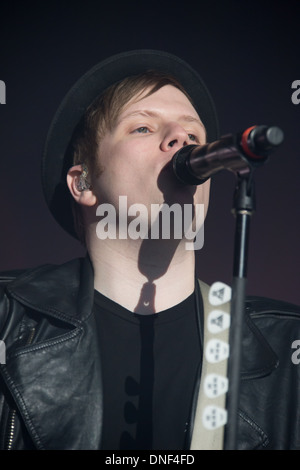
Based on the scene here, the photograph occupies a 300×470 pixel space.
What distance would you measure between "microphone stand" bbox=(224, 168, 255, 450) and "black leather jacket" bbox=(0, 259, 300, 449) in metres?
0.54

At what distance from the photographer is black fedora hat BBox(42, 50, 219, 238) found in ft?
6.28

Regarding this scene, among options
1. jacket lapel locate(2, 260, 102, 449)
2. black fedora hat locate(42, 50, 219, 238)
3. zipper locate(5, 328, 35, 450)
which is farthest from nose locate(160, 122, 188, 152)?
zipper locate(5, 328, 35, 450)

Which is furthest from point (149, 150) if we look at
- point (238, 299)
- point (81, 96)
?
point (238, 299)

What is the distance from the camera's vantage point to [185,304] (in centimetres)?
179

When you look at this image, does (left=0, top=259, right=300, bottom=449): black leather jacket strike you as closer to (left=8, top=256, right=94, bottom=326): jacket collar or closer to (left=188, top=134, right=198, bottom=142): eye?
(left=8, top=256, right=94, bottom=326): jacket collar

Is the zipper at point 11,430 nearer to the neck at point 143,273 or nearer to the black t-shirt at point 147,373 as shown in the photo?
the black t-shirt at point 147,373

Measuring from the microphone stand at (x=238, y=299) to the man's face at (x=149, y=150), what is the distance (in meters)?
0.49

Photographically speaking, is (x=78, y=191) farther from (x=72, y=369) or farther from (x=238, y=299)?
(x=238, y=299)

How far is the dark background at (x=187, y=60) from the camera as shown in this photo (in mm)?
2273

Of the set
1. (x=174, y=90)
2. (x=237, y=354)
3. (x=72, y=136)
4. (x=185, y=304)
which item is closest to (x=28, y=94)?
(x=72, y=136)

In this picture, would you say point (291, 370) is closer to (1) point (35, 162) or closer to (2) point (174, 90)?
(2) point (174, 90)

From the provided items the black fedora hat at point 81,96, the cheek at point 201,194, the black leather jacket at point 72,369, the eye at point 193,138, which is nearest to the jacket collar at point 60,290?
the black leather jacket at point 72,369

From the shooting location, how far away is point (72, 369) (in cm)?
149
